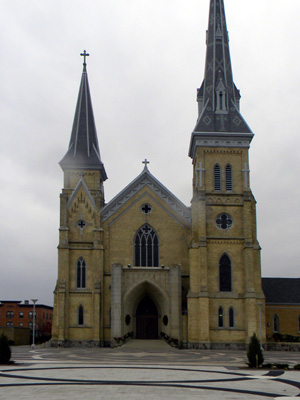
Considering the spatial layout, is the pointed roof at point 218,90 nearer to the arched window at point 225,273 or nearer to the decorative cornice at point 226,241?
the decorative cornice at point 226,241

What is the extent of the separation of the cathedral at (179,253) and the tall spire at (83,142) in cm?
738

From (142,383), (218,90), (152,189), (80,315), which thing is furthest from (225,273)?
(142,383)

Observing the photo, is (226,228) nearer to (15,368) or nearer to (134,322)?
(134,322)

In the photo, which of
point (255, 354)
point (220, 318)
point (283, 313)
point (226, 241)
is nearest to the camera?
point (255, 354)

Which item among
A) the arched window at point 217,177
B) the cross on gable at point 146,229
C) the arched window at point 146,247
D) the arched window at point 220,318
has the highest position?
the arched window at point 217,177

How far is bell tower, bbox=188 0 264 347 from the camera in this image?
48.7m

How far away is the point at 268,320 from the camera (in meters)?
58.8

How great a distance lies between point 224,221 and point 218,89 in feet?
43.3

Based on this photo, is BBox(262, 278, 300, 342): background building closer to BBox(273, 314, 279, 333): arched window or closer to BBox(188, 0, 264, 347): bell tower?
BBox(273, 314, 279, 333): arched window

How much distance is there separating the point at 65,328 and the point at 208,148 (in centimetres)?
2108

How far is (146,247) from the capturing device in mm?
53062

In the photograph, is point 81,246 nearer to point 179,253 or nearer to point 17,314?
point 179,253

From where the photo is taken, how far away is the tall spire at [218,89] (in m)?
53.8

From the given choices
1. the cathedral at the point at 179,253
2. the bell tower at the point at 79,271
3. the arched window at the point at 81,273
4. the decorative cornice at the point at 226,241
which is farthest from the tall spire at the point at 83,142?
the decorative cornice at the point at 226,241
